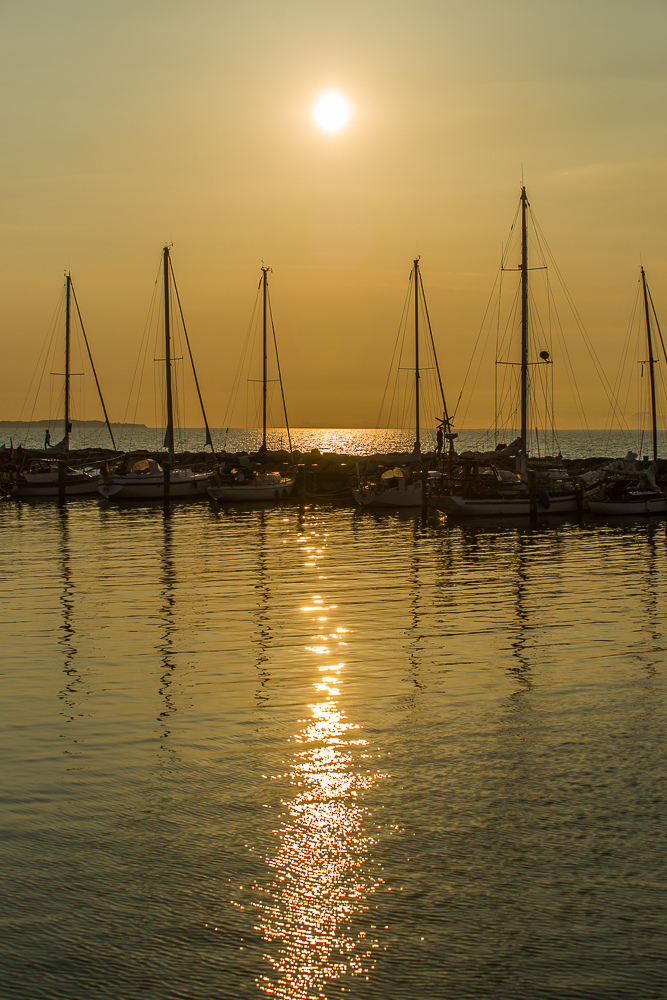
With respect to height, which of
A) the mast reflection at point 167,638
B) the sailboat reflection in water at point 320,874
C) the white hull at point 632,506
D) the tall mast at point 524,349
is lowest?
the sailboat reflection in water at point 320,874

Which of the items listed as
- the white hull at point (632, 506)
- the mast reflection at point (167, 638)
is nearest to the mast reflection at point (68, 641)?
the mast reflection at point (167, 638)

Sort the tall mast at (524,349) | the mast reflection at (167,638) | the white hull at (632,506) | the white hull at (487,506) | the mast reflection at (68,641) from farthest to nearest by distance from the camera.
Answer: the tall mast at (524,349)
the white hull at (632,506)
the white hull at (487,506)
the mast reflection at (68,641)
the mast reflection at (167,638)

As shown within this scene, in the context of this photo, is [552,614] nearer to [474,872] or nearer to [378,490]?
[474,872]

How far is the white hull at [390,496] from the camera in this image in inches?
2071

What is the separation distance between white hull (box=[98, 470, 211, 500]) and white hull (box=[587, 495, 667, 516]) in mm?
24346

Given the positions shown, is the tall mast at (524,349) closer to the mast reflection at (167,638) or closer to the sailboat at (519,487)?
the sailboat at (519,487)

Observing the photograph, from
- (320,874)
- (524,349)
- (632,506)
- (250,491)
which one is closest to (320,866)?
(320,874)

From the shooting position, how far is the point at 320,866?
7.69 metres

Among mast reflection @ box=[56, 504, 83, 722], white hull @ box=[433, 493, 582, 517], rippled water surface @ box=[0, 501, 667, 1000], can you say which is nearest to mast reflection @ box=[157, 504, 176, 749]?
rippled water surface @ box=[0, 501, 667, 1000]

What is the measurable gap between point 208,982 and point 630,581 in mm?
21046

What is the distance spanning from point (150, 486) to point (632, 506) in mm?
28088

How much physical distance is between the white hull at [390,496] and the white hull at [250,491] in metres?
6.97

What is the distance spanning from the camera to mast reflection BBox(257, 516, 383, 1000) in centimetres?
630

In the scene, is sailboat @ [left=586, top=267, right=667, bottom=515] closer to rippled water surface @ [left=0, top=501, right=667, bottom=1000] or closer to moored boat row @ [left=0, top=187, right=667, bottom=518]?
moored boat row @ [left=0, top=187, right=667, bottom=518]
